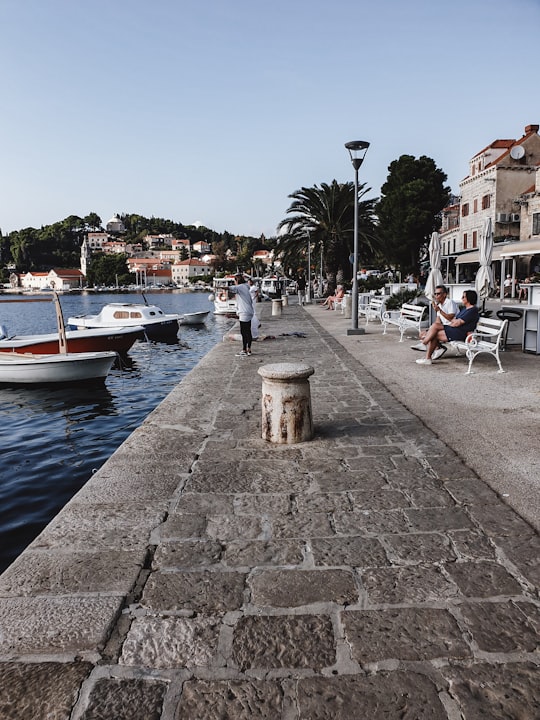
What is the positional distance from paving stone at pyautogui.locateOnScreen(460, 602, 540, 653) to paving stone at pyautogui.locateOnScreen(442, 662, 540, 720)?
0.32 ft

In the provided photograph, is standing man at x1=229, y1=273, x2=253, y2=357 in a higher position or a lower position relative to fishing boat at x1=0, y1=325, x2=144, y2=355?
higher

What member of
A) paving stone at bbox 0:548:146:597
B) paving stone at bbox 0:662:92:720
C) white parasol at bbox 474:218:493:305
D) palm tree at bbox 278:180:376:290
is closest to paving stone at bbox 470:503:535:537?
paving stone at bbox 0:548:146:597

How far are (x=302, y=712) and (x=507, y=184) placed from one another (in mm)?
40737

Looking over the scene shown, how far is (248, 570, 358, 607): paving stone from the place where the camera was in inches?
99.7

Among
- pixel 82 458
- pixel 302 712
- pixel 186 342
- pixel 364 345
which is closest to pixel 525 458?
pixel 302 712

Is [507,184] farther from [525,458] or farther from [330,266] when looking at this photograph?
[525,458]

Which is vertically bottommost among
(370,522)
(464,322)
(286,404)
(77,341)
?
(77,341)

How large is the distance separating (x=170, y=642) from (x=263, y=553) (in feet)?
2.73

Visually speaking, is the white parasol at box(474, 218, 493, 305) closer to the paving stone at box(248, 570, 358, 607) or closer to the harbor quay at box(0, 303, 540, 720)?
the harbor quay at box(0, 303, 540, 720)

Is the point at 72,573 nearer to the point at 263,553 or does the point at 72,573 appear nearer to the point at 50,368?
the point at 263,553

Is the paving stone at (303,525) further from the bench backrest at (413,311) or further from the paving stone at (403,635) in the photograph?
the bench backrest at (413,311)

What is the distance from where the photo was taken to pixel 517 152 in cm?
3656

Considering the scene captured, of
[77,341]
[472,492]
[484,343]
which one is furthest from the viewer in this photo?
[77,341]

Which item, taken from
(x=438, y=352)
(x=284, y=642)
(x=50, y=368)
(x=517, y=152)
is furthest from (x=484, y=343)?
(x=517, y=152)
